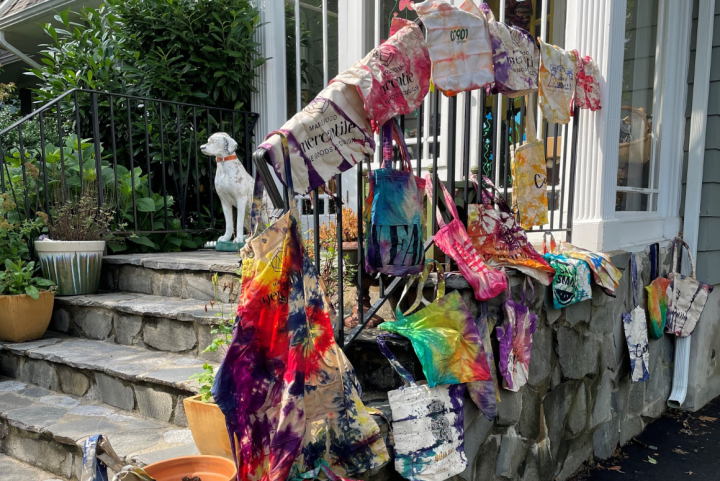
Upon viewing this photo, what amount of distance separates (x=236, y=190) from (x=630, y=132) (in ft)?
8.89

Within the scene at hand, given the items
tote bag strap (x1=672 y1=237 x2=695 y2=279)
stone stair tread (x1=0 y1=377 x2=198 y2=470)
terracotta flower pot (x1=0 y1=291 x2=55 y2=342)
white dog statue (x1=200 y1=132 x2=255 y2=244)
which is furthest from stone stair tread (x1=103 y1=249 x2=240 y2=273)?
tote bag strap (x1=672 y1=237 x2=695 y2=279)

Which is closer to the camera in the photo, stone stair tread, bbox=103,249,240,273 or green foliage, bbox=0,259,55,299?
stone stair tread, bbox=103,249,240,273

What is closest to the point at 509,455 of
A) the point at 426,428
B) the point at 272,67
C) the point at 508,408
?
the point at 508,408

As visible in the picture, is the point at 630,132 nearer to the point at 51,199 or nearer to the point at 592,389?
the point at 592,389

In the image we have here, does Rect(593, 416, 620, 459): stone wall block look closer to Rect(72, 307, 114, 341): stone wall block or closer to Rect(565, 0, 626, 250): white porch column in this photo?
Rect(565, 0, 626, 250): white porch column

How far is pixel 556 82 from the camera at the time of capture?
2652mm

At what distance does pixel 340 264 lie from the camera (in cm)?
194

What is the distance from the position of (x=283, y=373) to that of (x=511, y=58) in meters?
1.51

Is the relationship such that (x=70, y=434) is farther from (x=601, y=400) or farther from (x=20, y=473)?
(x=601, y=400)

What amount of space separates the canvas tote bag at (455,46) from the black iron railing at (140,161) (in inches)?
110

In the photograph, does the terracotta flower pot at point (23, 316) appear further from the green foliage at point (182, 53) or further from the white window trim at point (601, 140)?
the white window trim at point (601, 140)

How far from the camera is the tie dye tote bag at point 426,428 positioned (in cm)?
174

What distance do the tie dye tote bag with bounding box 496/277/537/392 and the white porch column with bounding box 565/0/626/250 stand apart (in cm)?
93

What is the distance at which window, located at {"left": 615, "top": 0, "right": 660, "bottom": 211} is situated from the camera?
3439 millimetres
